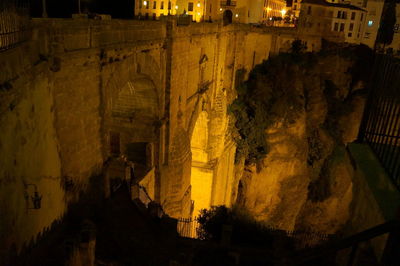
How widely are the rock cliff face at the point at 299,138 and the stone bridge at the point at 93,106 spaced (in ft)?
21.5

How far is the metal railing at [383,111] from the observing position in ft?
14.6

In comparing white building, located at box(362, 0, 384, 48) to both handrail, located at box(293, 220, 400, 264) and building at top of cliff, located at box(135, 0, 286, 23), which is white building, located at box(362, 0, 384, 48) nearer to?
building at top of cliff, located at box(135, 0, 286, 23)

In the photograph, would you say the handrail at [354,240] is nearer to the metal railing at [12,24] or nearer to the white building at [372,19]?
the metal railing at [12,24]

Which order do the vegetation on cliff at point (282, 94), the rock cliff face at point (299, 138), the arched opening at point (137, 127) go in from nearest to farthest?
the arched opening at point (137, 127)
the vegetation on cliff at point (282, 94)
the rock cliff face at point (299, 138)

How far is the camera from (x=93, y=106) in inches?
292

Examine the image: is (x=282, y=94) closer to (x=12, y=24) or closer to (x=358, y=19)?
(x=12, y=24)

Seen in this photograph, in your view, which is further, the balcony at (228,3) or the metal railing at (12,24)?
the balcony at (228,3)

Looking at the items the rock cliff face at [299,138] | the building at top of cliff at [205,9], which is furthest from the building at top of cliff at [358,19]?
the rock cliff face at [299,138]

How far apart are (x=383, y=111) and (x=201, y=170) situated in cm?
1504

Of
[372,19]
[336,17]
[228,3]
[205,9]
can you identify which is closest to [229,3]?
[228,3]

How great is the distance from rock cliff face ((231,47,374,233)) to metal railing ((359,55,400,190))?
17.5m

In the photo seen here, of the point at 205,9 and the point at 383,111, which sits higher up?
the point at 205,9

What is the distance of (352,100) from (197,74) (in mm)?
17189

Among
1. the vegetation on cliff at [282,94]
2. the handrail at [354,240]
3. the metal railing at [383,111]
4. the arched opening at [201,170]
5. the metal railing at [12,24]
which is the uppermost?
the metal railing at [12,24]
